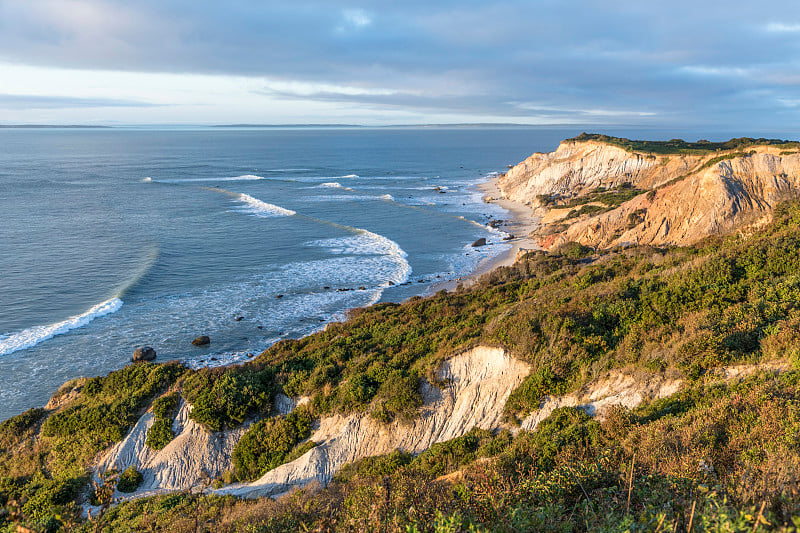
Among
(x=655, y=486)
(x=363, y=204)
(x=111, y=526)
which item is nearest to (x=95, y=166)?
(x=363, y=204)

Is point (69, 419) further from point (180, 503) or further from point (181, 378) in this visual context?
point (180, 503)

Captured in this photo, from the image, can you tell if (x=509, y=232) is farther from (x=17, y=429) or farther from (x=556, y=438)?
(x=17, y=429)

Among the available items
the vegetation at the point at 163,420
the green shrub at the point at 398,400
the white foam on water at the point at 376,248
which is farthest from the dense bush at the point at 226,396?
the white foam on water at the point at 376,248

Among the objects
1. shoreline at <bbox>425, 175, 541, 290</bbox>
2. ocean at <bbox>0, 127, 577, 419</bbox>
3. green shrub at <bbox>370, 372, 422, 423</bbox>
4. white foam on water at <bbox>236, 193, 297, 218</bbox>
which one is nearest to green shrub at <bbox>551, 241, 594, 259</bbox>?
shoreline at <bbox>425, 175, 541, 290</bbox>

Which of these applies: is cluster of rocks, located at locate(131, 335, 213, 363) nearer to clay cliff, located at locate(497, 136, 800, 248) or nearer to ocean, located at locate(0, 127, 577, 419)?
ocean, located at locate(0, 127, 577, 419)

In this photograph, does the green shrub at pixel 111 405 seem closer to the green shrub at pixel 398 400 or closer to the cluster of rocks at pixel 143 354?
the cluster of rocks at pixel 143 354
